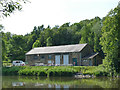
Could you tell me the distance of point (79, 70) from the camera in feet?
104

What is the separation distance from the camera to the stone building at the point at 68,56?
3888cm

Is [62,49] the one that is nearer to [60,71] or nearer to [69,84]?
[60,71]

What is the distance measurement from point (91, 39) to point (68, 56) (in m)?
16.3

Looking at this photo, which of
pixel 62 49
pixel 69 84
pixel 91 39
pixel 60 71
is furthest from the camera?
pixel 91 39

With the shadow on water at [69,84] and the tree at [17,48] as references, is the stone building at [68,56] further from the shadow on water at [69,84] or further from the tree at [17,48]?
the shadow on water at [69,84]

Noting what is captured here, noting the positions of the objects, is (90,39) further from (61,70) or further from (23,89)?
(23,89)

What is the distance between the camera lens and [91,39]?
55188 millimetres

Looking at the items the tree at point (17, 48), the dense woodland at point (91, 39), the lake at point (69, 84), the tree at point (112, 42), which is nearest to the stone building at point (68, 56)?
the dense woodland at point (91, 39)

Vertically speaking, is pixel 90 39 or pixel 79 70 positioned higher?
pixel 90 39

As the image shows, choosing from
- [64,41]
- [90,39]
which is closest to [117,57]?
[90,39]

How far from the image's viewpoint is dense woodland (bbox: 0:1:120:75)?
1106 inches

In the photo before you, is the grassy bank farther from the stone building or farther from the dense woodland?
the stone building

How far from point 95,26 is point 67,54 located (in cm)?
1797

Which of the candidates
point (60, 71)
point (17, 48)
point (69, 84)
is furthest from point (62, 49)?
point (17, 48)
